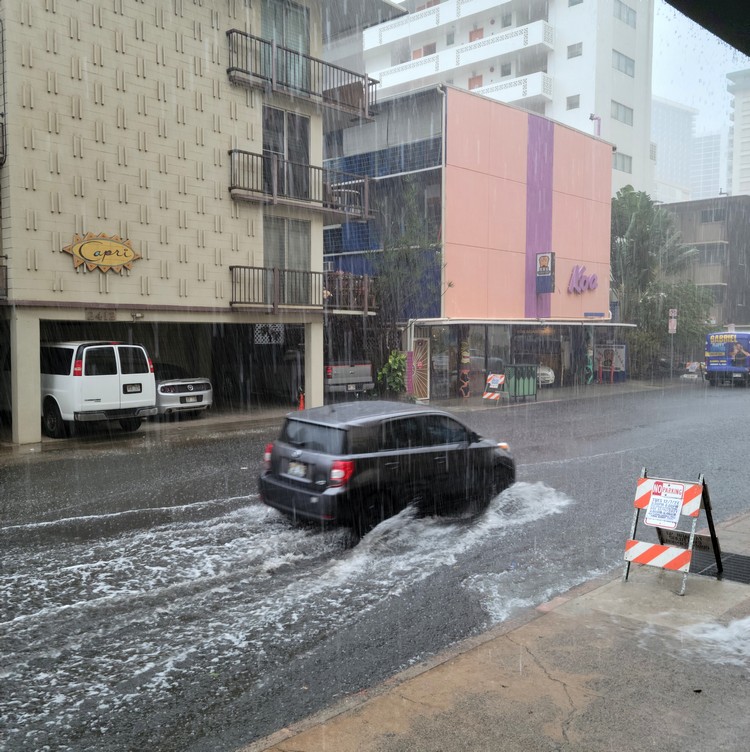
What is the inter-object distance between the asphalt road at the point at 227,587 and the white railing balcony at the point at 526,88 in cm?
4663

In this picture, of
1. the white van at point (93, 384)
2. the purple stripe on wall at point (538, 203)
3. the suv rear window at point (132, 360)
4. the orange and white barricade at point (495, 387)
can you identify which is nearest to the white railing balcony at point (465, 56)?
the purple stripe on wall at point (538, 203)

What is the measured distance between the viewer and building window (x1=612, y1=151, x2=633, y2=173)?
54153 mm

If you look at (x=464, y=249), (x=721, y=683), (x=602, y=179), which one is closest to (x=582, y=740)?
(x=721, y=683)

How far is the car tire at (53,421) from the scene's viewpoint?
51.3 ft

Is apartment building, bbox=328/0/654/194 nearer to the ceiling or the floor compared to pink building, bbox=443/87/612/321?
nearer to the ceiling

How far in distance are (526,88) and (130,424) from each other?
1818 inches

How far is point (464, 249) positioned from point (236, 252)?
9908 mm

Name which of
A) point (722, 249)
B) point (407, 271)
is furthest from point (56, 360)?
point (722, 249)

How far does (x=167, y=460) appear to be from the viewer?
43.4 ft

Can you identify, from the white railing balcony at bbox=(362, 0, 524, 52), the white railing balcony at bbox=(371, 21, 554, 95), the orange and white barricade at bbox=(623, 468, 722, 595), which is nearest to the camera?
the orange and white barricade at bbox=(623, 468, 722, 595)

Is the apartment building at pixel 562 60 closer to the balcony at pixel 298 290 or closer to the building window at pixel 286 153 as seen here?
the balcony at pixel 298 290

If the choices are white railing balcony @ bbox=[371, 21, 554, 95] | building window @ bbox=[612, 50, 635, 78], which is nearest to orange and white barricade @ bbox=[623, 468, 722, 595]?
white railing balcony @ bbox=[371, 21, 554, 95]

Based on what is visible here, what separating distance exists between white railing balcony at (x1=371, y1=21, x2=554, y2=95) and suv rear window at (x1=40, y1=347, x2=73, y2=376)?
47550 mm

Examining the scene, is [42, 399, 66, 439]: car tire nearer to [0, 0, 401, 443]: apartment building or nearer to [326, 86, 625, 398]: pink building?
[0, 0, 401, 443]: apartment building
